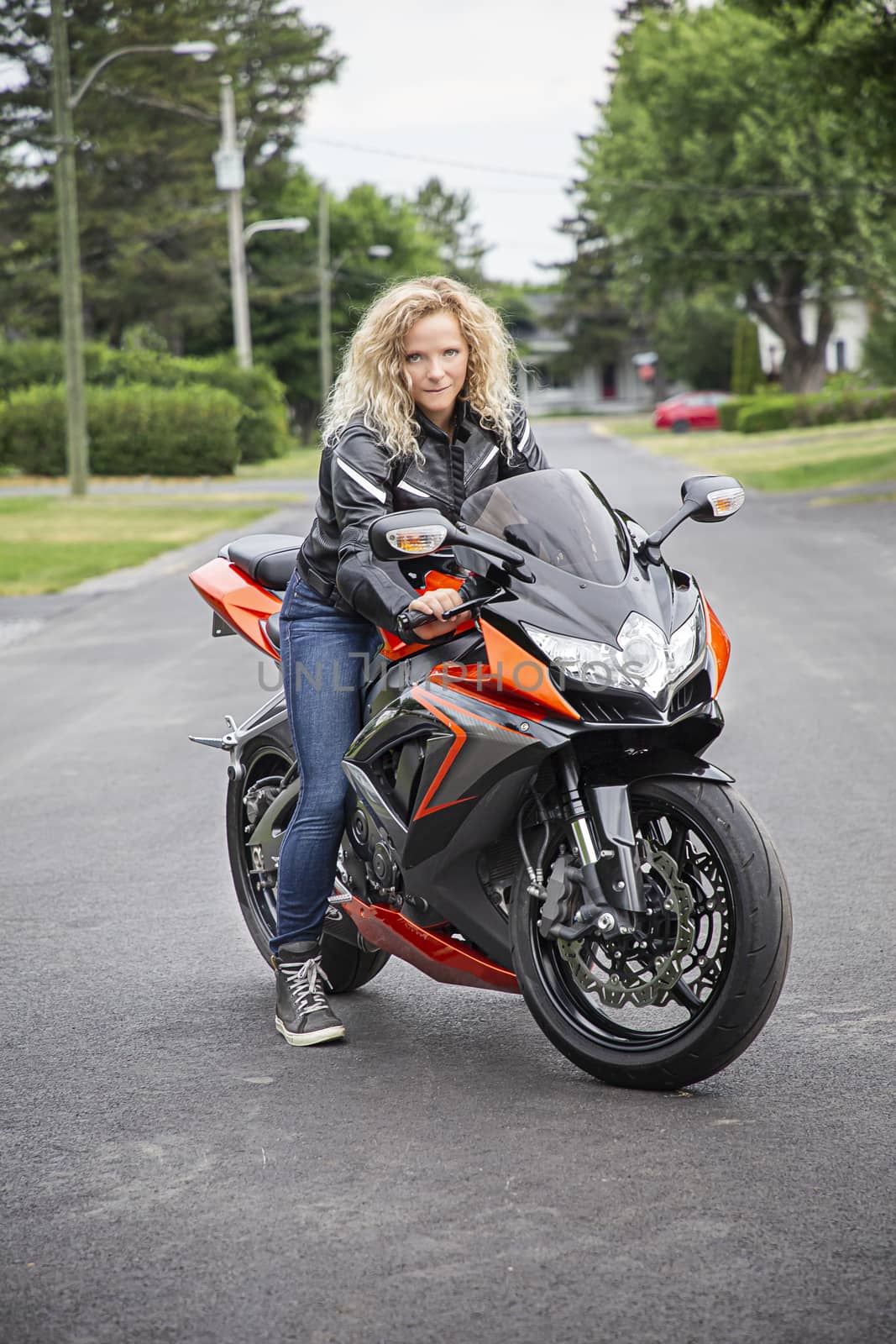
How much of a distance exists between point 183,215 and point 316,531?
179 ft

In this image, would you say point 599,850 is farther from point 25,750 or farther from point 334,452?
point 25,750

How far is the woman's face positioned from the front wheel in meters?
1.14

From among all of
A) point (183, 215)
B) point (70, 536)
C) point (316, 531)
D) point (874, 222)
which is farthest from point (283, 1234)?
point (183, 215)

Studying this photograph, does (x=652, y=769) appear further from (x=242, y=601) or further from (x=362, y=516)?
(x=242, y=601)

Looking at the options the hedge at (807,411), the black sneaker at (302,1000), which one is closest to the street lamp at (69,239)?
the black sneaker at (302,1000)

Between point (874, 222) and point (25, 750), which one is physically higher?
point (874, 222)

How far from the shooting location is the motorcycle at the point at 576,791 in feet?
12.0

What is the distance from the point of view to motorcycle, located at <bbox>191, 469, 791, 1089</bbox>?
12.0 feet

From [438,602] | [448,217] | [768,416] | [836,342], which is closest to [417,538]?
[438,602]

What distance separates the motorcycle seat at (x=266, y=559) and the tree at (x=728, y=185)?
45.9 metres

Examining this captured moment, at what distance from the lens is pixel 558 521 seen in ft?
12.6

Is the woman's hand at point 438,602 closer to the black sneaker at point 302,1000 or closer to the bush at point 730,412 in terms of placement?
the black sneaker at point 302,1000

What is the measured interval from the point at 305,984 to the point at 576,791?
1133 mm

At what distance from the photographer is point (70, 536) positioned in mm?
22359
